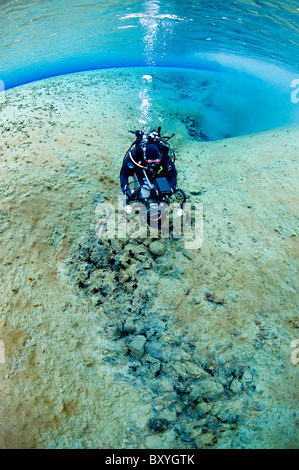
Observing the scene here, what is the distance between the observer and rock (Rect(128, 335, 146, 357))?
373 centimetres

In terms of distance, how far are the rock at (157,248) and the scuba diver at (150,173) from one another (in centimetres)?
65

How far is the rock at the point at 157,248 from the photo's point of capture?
5012mm

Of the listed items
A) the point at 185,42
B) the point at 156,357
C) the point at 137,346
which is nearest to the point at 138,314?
the point at 137,346

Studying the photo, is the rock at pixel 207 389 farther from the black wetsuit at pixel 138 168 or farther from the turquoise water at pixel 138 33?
the turquoise water at pixel 138 33

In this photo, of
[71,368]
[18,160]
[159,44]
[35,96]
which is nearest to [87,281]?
[71,368]

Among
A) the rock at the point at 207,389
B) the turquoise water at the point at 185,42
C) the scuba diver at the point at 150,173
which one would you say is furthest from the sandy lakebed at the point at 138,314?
the turquoise water at the point at 185,42

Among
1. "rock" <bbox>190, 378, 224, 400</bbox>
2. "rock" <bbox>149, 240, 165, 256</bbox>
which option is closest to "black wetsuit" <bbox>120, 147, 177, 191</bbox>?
"rock" <bbox>149, 240, 165, 256</bbox>

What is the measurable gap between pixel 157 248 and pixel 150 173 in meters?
1.70

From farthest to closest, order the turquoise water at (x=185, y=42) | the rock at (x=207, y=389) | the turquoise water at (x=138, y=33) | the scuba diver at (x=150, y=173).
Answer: the turquoise water at (x=185, y=42) → the turquoise water at (x=138, y=33) → the scuba diver at (x=150, y=173) → the rock at (x=207, y=389)

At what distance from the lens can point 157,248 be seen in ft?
16.5

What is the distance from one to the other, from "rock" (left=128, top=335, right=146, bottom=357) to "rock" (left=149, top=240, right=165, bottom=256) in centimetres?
187

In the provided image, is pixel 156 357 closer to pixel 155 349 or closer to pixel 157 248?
pixel 155 349

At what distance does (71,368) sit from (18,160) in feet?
18.4
